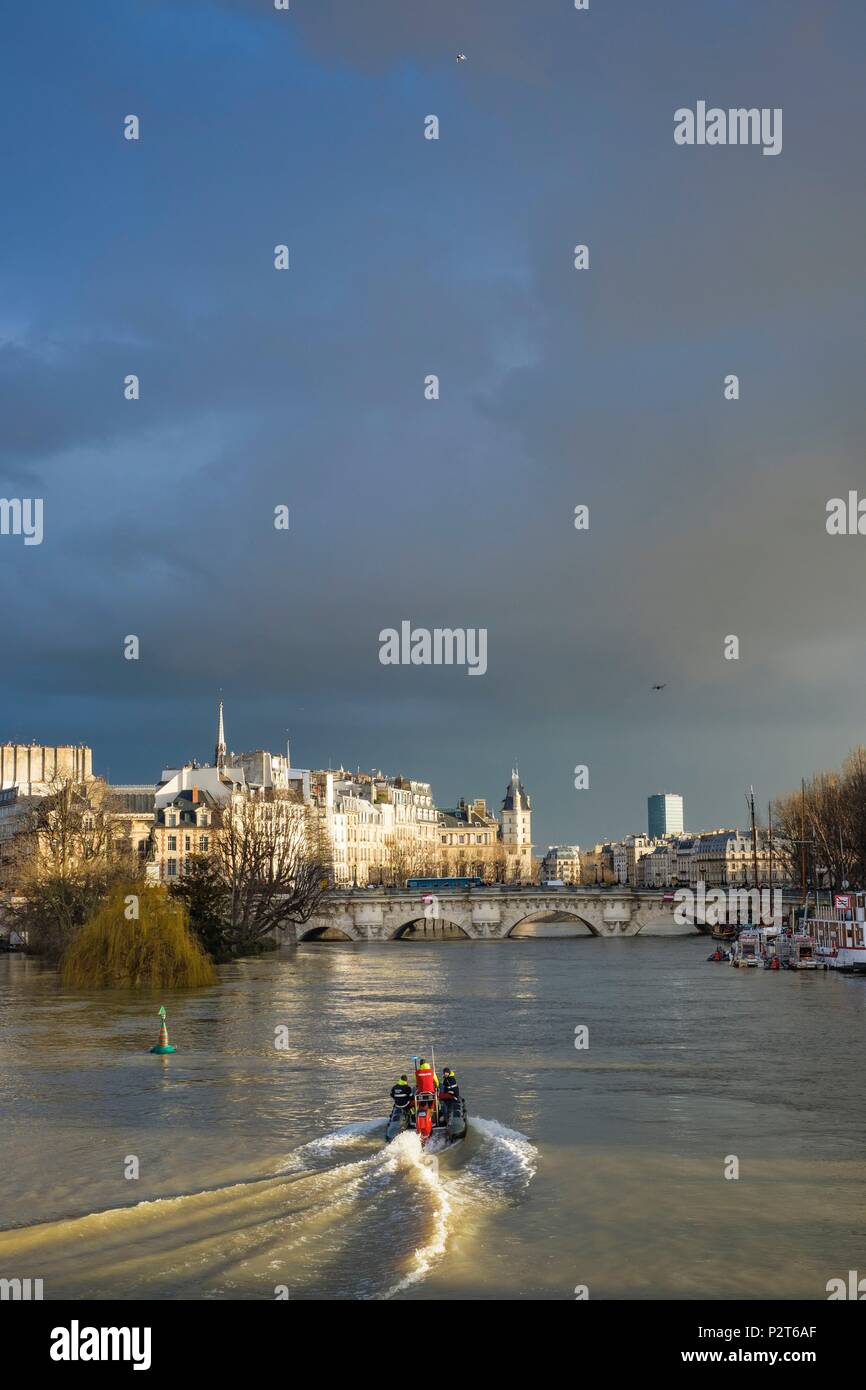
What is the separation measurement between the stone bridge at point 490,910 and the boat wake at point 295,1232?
101 metres

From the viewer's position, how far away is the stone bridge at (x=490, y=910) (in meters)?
129

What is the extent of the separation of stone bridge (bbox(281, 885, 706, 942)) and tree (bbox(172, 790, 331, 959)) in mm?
6199

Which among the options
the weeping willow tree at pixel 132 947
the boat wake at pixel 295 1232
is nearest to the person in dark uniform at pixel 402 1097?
the boat wake at pixel 295 1232

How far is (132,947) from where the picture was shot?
64.4 meters

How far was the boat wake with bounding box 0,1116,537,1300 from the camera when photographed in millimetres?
20203

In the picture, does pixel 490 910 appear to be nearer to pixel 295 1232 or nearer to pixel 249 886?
pixel 249 886

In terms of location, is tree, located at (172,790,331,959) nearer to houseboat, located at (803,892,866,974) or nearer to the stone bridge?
the stone bridge

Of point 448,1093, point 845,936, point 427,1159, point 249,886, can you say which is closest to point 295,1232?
point 427,1159

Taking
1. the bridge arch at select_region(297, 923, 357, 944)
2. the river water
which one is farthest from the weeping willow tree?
the bridge arch at select_region(297, 923, 357, 944)

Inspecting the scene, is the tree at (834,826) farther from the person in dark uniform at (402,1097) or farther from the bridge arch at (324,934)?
the person in dark uniform at (402,1097)
